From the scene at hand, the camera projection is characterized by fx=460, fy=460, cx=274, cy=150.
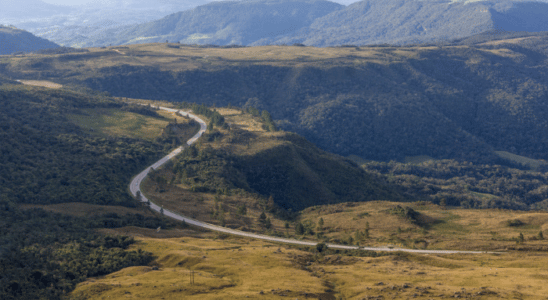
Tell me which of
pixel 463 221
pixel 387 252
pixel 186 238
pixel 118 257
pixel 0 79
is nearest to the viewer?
pixel 118 257

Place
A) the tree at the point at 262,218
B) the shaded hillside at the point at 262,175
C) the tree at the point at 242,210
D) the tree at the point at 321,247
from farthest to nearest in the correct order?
1. the shaded hillside at the point at 262,175
2. the tree at the point at 242,210
3. the tree at the point at 262,218
4. the tree at the point at 321,247

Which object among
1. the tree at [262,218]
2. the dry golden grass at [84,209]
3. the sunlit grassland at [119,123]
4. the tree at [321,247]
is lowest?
the tree at [262,218]

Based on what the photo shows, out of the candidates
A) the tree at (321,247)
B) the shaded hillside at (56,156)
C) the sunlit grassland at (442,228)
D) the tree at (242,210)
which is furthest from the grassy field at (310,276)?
Result: the shaded hillside at (56,156)

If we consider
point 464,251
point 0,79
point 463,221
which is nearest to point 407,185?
point 463,221

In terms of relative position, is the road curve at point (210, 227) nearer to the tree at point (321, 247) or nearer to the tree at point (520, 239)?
the tree at point (321, 247)

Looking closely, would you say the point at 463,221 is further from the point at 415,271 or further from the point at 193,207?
the point at 193,207

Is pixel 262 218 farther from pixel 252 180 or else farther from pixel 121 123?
pixel 121 123

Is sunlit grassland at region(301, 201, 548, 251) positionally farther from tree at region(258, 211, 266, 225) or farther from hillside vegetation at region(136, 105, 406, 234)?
hillside vegetation at region(136, 105, 406, 234)
